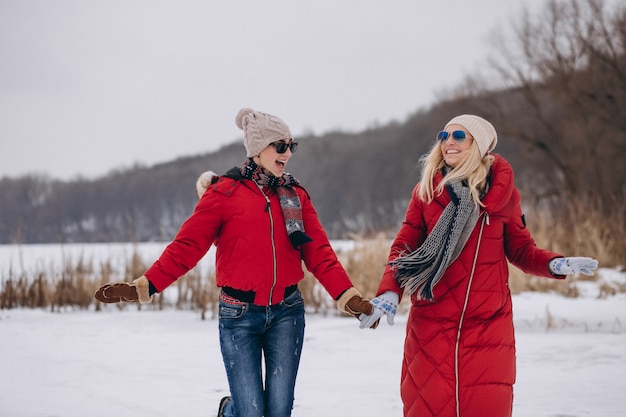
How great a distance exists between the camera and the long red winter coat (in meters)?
2.42

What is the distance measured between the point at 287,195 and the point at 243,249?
0.32 metres

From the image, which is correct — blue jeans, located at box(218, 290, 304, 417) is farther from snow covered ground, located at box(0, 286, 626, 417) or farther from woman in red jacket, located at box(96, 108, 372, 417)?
snow covered ground, located at box(0, 286, 626, 417)

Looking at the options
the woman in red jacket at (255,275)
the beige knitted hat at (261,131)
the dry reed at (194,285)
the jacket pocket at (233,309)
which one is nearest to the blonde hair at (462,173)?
the woman in red jacket at (255,275)

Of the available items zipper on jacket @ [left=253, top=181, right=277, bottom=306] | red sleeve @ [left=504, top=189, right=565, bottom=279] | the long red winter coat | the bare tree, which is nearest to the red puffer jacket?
zipper on jacket @ [left=253, top=181, right=277, bottom=306]

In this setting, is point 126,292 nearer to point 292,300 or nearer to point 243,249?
point 243,249

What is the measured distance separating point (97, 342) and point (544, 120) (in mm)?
22040

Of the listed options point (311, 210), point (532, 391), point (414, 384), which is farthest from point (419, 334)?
point (532, 391)

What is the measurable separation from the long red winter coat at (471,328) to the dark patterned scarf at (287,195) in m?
0.42

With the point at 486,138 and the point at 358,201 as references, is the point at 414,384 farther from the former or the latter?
the point at 358,201

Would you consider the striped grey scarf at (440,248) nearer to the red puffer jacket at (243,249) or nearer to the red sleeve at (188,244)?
the red puffer jacket at (243,249)

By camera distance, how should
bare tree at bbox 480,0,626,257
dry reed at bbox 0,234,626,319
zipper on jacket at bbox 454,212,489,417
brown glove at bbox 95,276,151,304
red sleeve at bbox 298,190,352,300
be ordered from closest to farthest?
zipper on jacket at bbox 454,212,489,417 < brown glove at bbox 95,276,151,304 < red sleeve at bbox 298,190,352,300 < dry reed at bbox 0,234,626,319 < bare tree at bbox 480,0,626,257

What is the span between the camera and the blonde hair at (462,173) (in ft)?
8.57

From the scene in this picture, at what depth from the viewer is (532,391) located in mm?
4344

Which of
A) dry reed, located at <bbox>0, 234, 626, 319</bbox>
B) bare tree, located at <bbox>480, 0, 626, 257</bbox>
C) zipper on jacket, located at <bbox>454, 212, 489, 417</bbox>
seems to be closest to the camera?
zipper on jacket, located at <bbox>454, 212, 489, 417</bbox>
